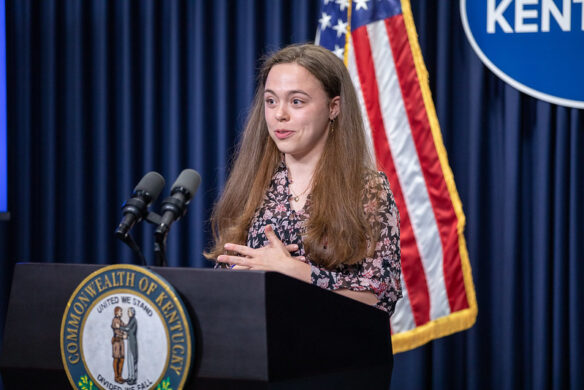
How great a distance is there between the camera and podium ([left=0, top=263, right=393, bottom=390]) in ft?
3.46

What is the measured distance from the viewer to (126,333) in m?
1.09

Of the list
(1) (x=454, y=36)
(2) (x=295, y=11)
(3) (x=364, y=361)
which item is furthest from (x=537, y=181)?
(3) (x=364, y=361)

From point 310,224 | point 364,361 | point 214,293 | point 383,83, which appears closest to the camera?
point 214,293

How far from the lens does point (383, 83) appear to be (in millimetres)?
3311

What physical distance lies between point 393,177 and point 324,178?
5.21 ft

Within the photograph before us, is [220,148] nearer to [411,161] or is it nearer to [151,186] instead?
[411,161]

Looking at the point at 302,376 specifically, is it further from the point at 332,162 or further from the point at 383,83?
the point at 383,83

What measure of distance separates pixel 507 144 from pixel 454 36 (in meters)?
0.63

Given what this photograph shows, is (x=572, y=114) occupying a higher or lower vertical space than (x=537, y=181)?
higher

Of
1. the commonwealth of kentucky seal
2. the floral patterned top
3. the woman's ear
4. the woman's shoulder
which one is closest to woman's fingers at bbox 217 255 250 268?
the floral patterned top

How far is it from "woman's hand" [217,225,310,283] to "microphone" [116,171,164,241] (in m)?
0.26

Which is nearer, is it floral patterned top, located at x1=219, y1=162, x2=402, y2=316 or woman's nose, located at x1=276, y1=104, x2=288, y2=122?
floral patterned top, located at x1=219, y1=162, x2=402, y2=316

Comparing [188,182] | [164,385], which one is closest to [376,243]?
[188,182]

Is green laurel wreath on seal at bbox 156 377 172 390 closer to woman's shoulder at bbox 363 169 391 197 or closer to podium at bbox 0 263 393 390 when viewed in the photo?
podium at bbox 0 263 393 390
